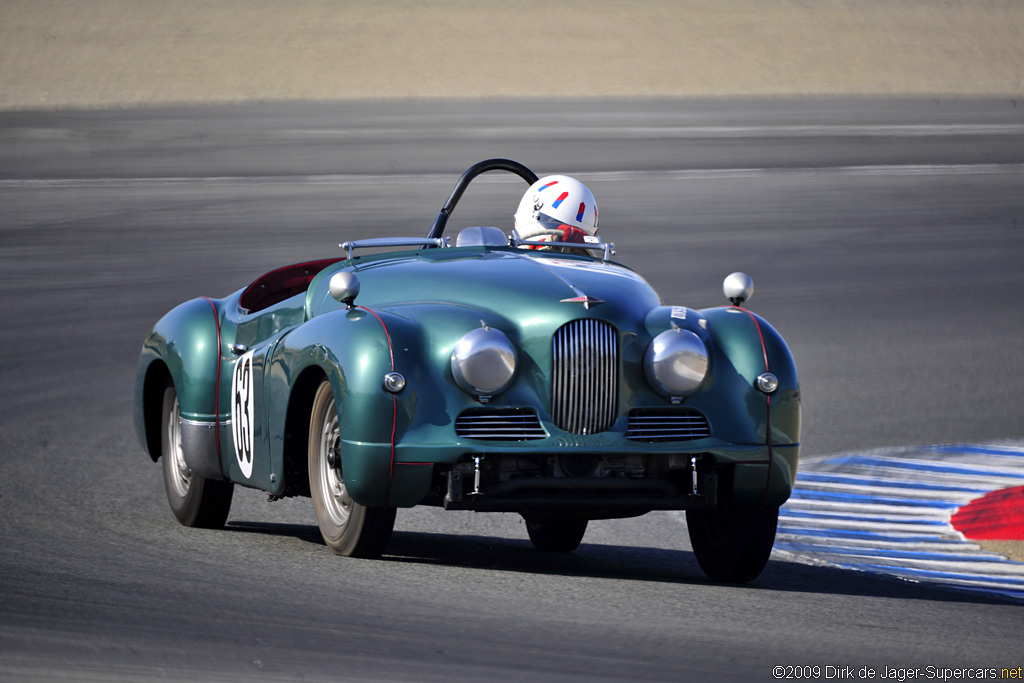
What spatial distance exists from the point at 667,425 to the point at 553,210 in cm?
207

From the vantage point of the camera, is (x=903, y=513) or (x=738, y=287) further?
(x=903, y=513)

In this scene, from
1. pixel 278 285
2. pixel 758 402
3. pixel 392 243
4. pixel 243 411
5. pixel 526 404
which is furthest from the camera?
pixel 278 285

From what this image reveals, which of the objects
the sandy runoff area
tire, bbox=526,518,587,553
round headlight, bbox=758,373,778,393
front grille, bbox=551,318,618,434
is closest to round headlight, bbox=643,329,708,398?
front grille, bbox=551,318,618,434

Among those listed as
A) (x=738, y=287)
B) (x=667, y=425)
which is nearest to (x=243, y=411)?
(x=667, y=425)

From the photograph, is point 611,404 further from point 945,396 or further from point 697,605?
point 945,396

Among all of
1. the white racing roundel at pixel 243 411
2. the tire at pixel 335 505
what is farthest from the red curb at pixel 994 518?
the white racing roundel at pixel 243 411

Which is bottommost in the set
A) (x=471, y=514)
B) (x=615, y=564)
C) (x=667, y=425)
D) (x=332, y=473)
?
(x=471, y=514)

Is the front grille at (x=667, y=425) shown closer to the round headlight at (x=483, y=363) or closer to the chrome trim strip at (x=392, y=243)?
the round headlight at (x=483, y=363)

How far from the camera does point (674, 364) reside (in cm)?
613

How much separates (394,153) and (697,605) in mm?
27688

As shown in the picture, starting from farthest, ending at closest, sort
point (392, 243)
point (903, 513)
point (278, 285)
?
point (903, 513)
point (278, 285)
point (392, 243)

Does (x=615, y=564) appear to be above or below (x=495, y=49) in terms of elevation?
below

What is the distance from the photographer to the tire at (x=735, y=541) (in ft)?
21.3

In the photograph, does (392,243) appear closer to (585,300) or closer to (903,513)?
(585,300)
